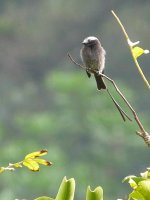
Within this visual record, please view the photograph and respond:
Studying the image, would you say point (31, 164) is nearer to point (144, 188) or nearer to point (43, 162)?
point (43, 162)

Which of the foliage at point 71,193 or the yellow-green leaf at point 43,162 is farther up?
the yellow-green leaf at point 43,162

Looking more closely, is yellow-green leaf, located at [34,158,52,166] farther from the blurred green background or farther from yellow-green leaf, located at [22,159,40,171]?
the blurred green background

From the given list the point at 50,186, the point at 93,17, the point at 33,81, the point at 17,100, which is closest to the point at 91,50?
the point at 50,186

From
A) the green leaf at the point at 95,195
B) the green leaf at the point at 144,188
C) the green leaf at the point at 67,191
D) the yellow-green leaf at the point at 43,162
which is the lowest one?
the green leaf at the point at 144,188

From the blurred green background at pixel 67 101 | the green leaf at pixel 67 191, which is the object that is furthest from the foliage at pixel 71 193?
the blurred green background at pixel 67 101

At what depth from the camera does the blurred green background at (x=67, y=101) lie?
1958 cm

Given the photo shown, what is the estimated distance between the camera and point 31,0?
92.1 ft

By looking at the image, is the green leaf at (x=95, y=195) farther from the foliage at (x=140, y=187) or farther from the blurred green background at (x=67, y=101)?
the blurred green background at (x=67, y=101)

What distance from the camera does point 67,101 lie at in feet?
74.7

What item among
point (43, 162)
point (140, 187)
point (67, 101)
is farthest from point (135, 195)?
point (67, 101)

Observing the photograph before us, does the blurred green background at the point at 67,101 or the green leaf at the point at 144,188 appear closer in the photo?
the green leaf at the point at 144,188

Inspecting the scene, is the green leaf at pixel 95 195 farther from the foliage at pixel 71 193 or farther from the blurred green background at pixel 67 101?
the blurred green background at pixel 67 101

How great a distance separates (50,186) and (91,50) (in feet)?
44.6

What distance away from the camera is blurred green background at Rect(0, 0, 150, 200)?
19.6 meters
